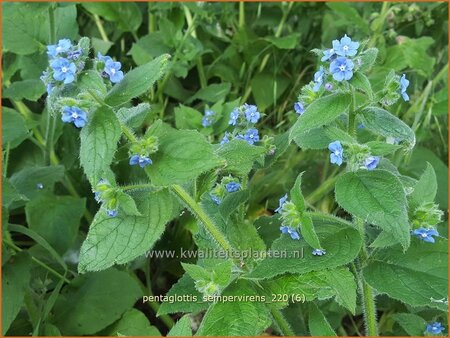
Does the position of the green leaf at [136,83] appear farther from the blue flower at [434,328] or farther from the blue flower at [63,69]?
the blue flower at [434,328]

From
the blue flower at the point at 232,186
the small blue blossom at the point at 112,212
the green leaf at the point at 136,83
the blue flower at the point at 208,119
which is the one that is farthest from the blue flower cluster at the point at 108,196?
the blue flower at the point at 208,119

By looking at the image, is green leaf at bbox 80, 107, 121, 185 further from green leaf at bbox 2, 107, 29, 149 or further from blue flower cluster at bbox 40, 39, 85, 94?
green leaf at bbox 2, 107, 29, 149

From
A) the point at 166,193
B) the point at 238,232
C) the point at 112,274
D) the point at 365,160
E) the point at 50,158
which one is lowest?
the point at 112,274

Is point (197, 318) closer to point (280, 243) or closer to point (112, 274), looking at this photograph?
point (112, 274)

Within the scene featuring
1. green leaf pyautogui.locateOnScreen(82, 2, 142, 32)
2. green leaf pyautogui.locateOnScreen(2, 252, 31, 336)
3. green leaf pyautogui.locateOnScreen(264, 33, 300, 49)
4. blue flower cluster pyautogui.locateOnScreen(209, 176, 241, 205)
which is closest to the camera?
blue flower cluster pyautogui.locateOnScreen(209, 176, 241, 205)

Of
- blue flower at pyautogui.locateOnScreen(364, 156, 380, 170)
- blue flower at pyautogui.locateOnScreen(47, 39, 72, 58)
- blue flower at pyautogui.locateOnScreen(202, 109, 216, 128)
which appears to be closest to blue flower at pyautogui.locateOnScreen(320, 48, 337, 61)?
blue flower at pyautogui.locateOnScreen(364, 156, 380, 170)

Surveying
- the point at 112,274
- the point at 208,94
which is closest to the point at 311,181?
the point at 208,94

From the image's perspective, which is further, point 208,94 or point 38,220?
point 208,94

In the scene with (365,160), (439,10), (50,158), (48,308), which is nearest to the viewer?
(365,160)
